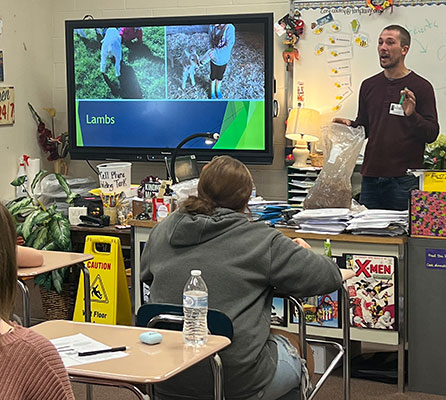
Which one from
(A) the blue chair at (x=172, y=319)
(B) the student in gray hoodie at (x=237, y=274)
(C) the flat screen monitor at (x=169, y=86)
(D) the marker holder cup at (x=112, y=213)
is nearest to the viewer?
(A) the blue chair at (x=172, y=319)

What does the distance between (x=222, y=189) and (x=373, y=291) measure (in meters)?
1.46

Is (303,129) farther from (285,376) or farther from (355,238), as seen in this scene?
(285,376)

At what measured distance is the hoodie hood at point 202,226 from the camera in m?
2.82

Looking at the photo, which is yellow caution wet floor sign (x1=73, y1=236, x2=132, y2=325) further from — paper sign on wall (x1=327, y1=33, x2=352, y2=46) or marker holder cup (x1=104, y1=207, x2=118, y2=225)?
paper sign on wall (x1=327, y1=33, x2=352, y2=46)

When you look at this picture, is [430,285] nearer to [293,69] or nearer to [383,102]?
[383,102]

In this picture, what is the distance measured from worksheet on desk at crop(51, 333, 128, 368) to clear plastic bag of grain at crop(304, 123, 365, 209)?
2.17 metres

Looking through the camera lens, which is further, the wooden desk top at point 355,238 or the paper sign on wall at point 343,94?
the paper sign on wall at point 343,94

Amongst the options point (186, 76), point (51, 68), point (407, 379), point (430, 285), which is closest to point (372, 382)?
point (407, 379)

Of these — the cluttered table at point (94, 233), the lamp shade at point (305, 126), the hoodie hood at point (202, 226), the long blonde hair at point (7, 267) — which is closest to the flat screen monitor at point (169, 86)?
the lamp shade at point (305, 126)

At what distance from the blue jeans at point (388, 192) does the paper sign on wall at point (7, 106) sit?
2429mm

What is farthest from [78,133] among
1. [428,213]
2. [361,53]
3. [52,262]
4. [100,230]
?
[428,213]

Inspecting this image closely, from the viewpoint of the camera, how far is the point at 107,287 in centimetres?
481

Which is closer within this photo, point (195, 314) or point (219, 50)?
point (195, 314)

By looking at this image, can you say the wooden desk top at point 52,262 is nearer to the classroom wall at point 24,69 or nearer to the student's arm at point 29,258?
the student's arm at point 29,258
